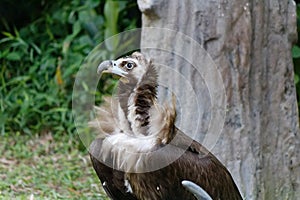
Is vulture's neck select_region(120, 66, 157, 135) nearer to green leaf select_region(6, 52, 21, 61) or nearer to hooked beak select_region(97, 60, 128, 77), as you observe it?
hooked beak select_region(97, 60, 128, 77)

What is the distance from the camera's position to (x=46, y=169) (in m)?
7.58

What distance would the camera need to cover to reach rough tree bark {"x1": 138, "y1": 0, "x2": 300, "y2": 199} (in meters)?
5.86

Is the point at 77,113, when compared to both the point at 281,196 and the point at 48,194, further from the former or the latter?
the point at 281,196

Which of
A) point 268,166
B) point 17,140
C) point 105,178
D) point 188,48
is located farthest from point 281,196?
point 17,140

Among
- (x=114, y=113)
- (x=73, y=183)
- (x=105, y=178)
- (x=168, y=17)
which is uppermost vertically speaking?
(x=168, y=17)

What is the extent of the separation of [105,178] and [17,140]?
3.57 meters

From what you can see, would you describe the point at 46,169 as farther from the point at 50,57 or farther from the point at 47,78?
the point at 50,57

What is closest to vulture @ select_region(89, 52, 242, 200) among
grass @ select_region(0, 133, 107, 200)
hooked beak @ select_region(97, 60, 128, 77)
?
hooked beak @ select_region(97, 60, 128, 77)

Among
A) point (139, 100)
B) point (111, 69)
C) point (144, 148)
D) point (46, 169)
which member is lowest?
point (46, 169)

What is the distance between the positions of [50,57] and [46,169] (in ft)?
6.52

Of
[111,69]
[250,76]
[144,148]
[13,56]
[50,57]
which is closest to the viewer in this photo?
[144,148]

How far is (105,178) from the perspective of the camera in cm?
497

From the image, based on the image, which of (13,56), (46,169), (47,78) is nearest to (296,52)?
(46,169)

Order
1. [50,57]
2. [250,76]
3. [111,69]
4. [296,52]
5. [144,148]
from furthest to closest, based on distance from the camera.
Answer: [50,57]
[296,52]
[250,76]
[111,69]
[144,148]
